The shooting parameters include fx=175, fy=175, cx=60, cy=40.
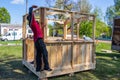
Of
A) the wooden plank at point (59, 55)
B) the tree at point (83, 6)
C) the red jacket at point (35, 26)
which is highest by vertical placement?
the tree at point (83, 6)

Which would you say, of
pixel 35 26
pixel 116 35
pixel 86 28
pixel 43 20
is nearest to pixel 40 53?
pixel 35 26

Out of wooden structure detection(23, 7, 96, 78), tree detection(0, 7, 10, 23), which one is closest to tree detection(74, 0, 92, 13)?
wooden structure detection(23, 7, 96, 78)

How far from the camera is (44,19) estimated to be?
17.5ft

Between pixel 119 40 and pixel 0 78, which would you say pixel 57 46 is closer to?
pixel 0 78

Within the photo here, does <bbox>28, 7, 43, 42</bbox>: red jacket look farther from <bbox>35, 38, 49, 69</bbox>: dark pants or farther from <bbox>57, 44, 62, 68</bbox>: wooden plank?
<bbox>57, 44, 62, 68</bbox>: wooden plank

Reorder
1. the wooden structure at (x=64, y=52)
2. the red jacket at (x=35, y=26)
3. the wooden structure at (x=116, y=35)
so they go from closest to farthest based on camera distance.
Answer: the red jacket at (x=35, y=26) → the wooden structure at (x=64, y=52) → the wooden structure at (x=116, y=35)

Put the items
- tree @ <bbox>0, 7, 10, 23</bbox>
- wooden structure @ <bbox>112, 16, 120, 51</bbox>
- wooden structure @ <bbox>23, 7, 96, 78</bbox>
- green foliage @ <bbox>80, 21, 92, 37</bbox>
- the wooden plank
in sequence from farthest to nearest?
tree @ <bbox>0, 7, 10, 23</bbox>, green foliage @ <bbox>80, 21, 92, 37</bbox>, wooden structure @ <bbox>112, 16, 120, 51</bbox>, the wooden plank, wooden structure @ <bbox>23, 7, 96, 78</bbox>

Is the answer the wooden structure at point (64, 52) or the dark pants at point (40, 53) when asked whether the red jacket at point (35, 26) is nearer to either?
the dark pants at point (40, 53)

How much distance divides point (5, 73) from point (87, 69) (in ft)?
10.2

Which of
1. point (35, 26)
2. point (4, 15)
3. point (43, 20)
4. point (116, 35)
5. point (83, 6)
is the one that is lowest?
point (116, 35)

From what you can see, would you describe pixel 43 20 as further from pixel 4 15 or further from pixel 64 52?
pixel 4 15

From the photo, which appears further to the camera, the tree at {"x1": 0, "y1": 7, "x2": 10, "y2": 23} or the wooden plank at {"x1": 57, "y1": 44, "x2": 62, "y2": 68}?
the tree at {"x1": 0, "y1": 7, "x2": 10, "y2": 23}

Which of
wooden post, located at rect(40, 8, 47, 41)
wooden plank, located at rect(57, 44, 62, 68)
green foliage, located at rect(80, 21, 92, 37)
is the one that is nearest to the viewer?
wooden post, located at rect(40, 8, 47, 41)

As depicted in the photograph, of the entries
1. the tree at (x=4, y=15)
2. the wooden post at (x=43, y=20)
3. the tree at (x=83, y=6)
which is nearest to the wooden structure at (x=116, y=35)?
the wooden post at (x=43, y=20)
